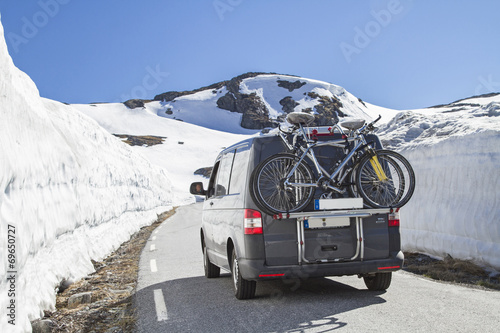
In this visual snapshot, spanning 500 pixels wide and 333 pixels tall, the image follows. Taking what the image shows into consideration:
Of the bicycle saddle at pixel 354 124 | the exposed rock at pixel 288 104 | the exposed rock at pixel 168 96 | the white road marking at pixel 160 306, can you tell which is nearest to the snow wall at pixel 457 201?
the bicycle saddle at pixel 354 124

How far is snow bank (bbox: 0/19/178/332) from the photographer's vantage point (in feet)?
16.5

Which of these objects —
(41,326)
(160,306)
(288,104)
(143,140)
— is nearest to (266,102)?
(288,104)

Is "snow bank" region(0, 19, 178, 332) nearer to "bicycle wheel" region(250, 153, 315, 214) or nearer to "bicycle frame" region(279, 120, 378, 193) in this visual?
"bicycle wheel" region(250, 153, 315, 214)

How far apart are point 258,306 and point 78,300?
256 cm

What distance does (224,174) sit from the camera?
7445 millimetres

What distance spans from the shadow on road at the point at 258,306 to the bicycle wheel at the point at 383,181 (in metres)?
1.26

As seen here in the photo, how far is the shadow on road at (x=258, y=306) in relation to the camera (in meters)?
4.86

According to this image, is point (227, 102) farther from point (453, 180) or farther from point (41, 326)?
point (41, 326)

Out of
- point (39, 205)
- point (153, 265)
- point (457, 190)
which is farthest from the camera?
point (153, 265)

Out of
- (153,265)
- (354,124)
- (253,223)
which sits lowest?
(153,265)

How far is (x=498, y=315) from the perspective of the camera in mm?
4879

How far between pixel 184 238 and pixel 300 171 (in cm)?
1056

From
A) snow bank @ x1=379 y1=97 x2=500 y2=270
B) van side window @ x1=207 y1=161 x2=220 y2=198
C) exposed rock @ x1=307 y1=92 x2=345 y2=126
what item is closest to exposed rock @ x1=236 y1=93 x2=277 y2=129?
exposed rock @ x1=307 y1=92 x2=345 y2=126

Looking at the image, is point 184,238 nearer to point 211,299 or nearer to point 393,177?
point 211,299
